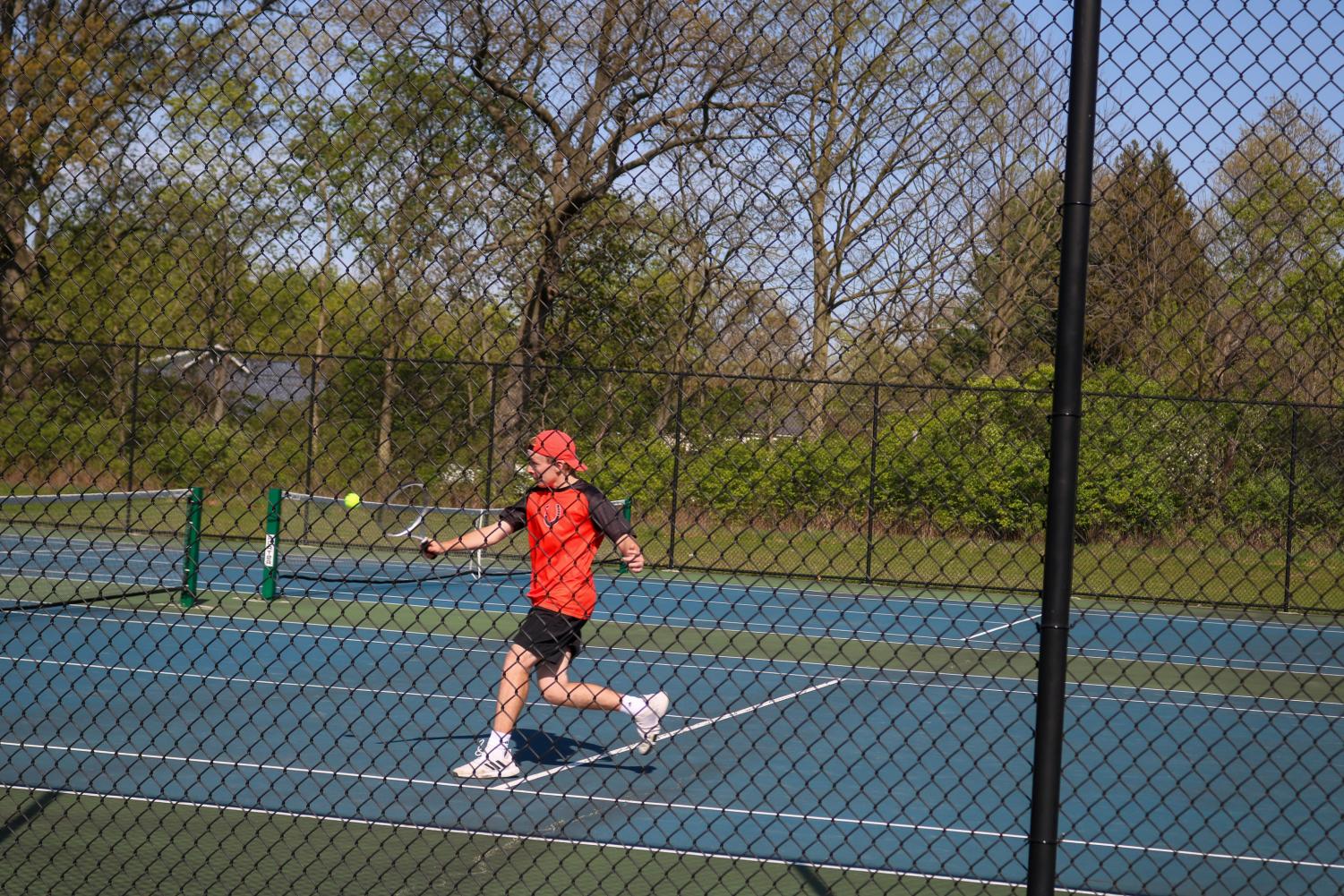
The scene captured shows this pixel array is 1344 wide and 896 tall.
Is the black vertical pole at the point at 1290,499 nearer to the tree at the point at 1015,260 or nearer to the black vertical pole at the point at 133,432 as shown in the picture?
the tree at the point at 1015,260

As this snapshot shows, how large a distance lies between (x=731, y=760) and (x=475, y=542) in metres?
2.00

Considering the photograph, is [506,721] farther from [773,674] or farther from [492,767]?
[773,674]

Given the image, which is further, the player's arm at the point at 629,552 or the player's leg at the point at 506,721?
the player's leg at the point at 506,721

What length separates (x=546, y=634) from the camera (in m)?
6.25

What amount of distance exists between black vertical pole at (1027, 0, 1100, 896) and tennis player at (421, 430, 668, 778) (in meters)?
2.91

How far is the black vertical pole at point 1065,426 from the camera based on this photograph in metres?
2.94

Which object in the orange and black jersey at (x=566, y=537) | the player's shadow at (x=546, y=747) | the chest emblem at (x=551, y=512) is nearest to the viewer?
the orange and black jersey at (x=566, y=537)

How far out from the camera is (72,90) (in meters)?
4.98

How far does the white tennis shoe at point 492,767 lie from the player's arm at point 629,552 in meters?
1.09

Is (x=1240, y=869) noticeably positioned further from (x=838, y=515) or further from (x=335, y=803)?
(x=838, y=515)

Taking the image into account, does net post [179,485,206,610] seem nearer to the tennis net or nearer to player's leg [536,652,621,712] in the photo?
the tennis net

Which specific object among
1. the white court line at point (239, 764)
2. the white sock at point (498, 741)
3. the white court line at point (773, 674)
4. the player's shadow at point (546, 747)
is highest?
the white sock at point (498, 741)

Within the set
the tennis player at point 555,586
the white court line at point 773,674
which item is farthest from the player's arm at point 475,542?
the white court line at point 773,674

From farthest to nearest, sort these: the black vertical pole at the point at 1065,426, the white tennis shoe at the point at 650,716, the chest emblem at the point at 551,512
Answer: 1. the white tennis shoe at the point at 650,716
2. the chest emblem at the point at 551,512
3. the black vertical pole at the point at 1065,426
